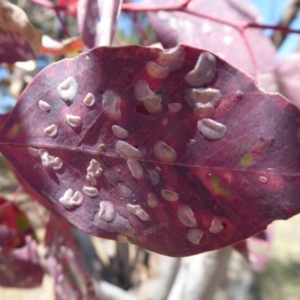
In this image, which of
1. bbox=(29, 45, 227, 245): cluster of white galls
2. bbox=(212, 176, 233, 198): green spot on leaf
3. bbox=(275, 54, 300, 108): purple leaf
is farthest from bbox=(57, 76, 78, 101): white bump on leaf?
bbox=(275, 54, 300, 108): purple leaf

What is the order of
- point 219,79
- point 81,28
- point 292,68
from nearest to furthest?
point 219,79
point 81,28
point 292,68

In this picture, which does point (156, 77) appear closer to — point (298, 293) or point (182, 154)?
point (182, 154)

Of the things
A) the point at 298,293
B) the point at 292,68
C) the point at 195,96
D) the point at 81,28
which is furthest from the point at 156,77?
the point at 298,293

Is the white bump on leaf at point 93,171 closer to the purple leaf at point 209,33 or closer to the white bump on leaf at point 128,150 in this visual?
the white bump on leaf at point 128,150

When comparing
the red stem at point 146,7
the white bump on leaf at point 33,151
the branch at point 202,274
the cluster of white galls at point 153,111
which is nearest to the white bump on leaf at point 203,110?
the cluster of white galls at point 153,111

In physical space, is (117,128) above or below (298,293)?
above

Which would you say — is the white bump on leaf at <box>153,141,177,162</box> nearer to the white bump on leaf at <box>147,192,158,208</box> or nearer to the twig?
the white bump on leaf at <box>147,192,158,208</box>
